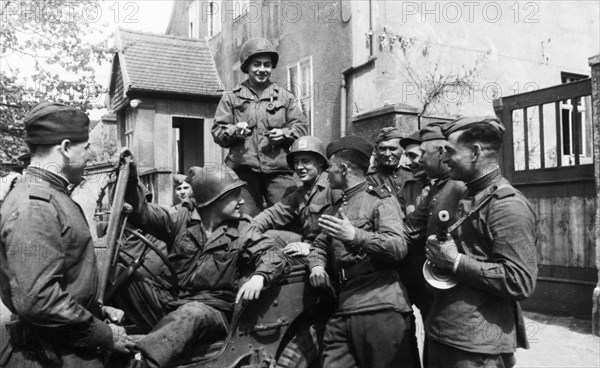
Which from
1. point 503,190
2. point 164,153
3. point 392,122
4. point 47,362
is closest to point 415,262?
point 503,190

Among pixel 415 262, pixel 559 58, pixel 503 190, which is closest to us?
pixel 503 190

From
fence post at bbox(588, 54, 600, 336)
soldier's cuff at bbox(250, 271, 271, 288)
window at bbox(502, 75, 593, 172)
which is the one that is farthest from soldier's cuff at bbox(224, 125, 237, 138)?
window at bbox(502, 75, 593, 172)

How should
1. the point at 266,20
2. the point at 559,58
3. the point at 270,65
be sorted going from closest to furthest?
the point at 270,65
the point at 559,58
the point at 266,20

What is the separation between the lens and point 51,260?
2.77 m

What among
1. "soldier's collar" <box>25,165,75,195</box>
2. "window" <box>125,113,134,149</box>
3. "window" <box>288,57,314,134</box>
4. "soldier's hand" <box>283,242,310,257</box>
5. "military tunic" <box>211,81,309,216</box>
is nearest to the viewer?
"soldier's collar" <box>25,165,75,195</box>

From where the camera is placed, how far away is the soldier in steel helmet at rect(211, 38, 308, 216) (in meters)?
5.40

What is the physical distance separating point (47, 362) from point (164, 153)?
15.7m

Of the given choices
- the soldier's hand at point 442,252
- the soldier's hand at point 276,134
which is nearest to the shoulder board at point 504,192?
the soldier's hand at point 442,252

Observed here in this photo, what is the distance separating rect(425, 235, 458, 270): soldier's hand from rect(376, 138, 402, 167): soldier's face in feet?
7.16

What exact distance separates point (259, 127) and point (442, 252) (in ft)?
9.23

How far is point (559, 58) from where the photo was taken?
13.7 m

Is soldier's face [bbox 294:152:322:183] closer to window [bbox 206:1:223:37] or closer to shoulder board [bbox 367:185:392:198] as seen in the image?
shoulder board [bbox 367:185:392:198]

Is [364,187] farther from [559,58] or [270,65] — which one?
[559,58]

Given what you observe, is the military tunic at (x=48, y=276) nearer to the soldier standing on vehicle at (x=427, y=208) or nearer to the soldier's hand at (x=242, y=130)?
the soldier standing on vehicle at (x=427, y=208)
